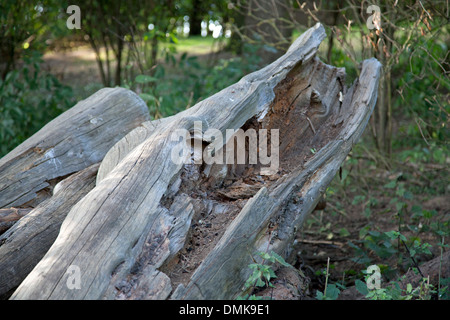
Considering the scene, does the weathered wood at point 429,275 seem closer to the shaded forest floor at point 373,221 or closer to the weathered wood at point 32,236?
the shaded forest floor at point 373,221

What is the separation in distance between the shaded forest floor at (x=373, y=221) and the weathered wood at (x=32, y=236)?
1.68m

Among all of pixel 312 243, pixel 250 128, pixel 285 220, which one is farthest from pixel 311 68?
pixel 312 243

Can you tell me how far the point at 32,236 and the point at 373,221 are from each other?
3.27 meters

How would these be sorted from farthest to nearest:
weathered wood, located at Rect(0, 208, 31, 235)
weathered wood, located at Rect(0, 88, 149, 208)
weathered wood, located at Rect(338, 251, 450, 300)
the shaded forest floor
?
the shaded forest floor
weathered wood, located at Rect(0, 88, 149, 208)
weathered wood, located at Rect(338, 251, 450, 300)
weathered wood, located at Rect(0, 208, 31, 235)

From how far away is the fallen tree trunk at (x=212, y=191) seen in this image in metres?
1.95

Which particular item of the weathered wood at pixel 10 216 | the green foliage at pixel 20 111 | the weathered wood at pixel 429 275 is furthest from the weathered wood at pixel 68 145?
the green foliage at pixel 20 111

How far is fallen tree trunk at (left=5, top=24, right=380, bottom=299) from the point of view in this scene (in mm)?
1945

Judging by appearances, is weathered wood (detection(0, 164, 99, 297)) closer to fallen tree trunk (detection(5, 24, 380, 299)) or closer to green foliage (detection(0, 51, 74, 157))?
fallen tree trunk (detection(5, 24, 380, 299))

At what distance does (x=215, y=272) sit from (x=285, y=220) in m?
0.68

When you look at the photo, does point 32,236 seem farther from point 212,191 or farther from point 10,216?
point 212,191

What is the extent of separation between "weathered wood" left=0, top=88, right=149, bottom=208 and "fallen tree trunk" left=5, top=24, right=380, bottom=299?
0.27m

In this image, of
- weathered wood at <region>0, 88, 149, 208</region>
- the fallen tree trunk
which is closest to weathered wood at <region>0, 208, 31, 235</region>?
weathered wood at <region>0, 88, 149, 208</region>

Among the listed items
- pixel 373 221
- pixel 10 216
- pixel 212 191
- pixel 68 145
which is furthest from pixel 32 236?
pixel 373 221
